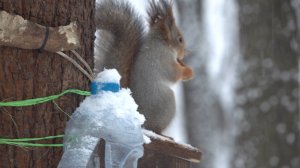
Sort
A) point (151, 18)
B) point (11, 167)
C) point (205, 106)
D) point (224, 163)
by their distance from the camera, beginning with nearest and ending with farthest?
point (11, 167)
point (151, 18)
point (205, 106)
point (224, 163)

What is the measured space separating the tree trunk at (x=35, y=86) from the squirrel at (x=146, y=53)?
1.09 metres

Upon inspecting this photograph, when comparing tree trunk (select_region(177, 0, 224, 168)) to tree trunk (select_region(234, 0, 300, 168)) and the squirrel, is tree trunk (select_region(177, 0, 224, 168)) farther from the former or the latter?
the squirrel

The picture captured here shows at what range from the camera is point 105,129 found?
46.7 inches

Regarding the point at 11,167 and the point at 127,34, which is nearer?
the point at 11,167

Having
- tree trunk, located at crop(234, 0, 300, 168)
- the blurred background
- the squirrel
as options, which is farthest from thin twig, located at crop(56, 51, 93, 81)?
tree trunk, located at crop(234, 0, 300, 168)

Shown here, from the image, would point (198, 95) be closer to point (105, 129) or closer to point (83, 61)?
point (83, 61)

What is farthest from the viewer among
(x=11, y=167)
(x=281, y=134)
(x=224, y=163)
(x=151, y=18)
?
(x=224, y=163)

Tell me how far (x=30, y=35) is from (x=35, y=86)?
0.34 ft

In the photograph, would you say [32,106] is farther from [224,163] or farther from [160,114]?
[224,163]

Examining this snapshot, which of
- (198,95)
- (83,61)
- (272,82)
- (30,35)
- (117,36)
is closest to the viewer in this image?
(30,35)

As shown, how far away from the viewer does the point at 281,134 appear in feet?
16.2

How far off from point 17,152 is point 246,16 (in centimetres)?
423

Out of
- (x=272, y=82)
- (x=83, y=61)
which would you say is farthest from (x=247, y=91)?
(x=83, y=61)

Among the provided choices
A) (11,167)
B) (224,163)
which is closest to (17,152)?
(11,167)
